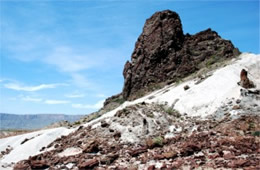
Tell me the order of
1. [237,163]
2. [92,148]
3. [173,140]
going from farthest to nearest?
[92,148], [173,140], [237,163]

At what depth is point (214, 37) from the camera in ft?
108

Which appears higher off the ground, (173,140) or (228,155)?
(173,140)

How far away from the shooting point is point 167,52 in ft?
105

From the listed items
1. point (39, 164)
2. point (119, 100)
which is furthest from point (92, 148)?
point (119, 100)

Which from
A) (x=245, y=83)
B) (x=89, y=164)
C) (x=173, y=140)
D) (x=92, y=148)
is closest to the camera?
(x=89, y=164)

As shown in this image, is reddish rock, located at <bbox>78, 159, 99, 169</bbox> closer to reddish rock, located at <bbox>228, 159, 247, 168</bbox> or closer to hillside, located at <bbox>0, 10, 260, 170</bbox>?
hillside, located at <bbox>0, 10, 260, 170</bbox>

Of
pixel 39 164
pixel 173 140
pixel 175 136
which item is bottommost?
pixel 39 164

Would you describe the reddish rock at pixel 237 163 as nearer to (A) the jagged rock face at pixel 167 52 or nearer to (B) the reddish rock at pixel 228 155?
(B) the reddish rock at pixel 228 155

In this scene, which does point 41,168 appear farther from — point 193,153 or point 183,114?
point 183,114

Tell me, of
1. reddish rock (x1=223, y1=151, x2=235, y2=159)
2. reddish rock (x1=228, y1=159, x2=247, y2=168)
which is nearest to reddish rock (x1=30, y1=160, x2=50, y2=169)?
reddish rock (x1=223, y1=151, x2=235, y2=159)

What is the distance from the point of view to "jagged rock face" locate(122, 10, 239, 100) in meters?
30.7

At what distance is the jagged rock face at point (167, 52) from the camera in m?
30.7

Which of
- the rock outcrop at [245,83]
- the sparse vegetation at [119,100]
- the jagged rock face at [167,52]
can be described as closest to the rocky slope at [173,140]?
the rock outcrop at [245,83]

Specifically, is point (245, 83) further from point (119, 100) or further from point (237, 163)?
point (119, 100)
